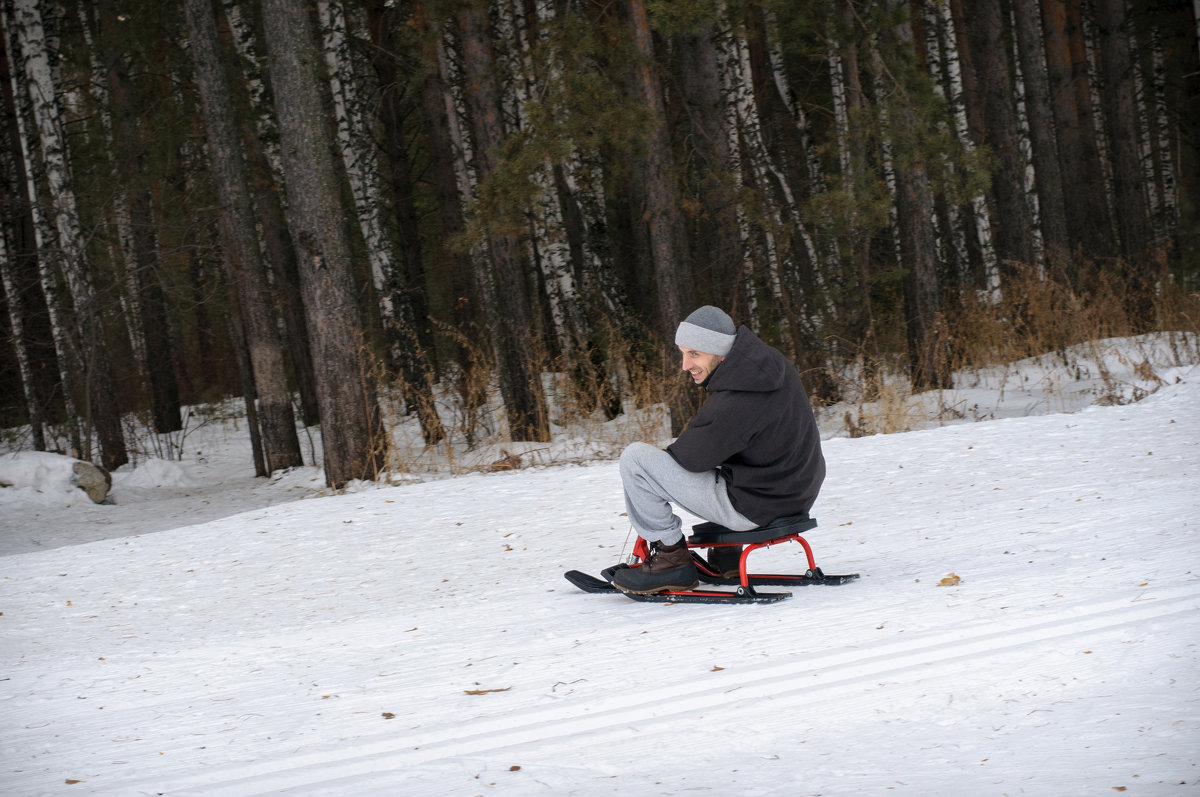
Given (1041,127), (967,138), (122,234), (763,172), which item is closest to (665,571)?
(763,172)

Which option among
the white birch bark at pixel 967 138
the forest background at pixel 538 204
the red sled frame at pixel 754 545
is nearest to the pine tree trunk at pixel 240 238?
the forest background at pixel 538 204

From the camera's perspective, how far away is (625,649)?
3.87 metres

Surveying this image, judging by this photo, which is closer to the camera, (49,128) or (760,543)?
(760,543)

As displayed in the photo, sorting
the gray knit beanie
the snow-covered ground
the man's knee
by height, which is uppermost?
the gray knit beanie

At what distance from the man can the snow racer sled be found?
5 cm

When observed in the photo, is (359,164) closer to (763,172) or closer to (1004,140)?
(763,172)

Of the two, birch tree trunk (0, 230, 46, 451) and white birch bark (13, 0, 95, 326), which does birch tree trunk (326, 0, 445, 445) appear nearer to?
white birch bark (13, 0, 95, 326)

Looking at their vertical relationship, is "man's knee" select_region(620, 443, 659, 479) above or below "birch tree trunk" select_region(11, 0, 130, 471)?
below

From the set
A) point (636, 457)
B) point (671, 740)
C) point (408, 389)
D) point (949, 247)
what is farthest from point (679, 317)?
point (949, 247)

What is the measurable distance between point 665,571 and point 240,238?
9016mm

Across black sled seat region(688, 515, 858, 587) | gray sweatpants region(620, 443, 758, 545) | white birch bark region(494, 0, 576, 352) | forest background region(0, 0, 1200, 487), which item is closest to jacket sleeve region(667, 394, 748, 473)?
gray sweatpants region(620, 443, 758, 545)

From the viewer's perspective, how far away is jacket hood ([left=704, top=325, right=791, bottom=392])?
416 cm

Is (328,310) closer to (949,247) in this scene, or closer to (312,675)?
(312,675)

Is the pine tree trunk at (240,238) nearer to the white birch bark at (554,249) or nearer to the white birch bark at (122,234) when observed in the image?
the white birch bark at (122,234)
